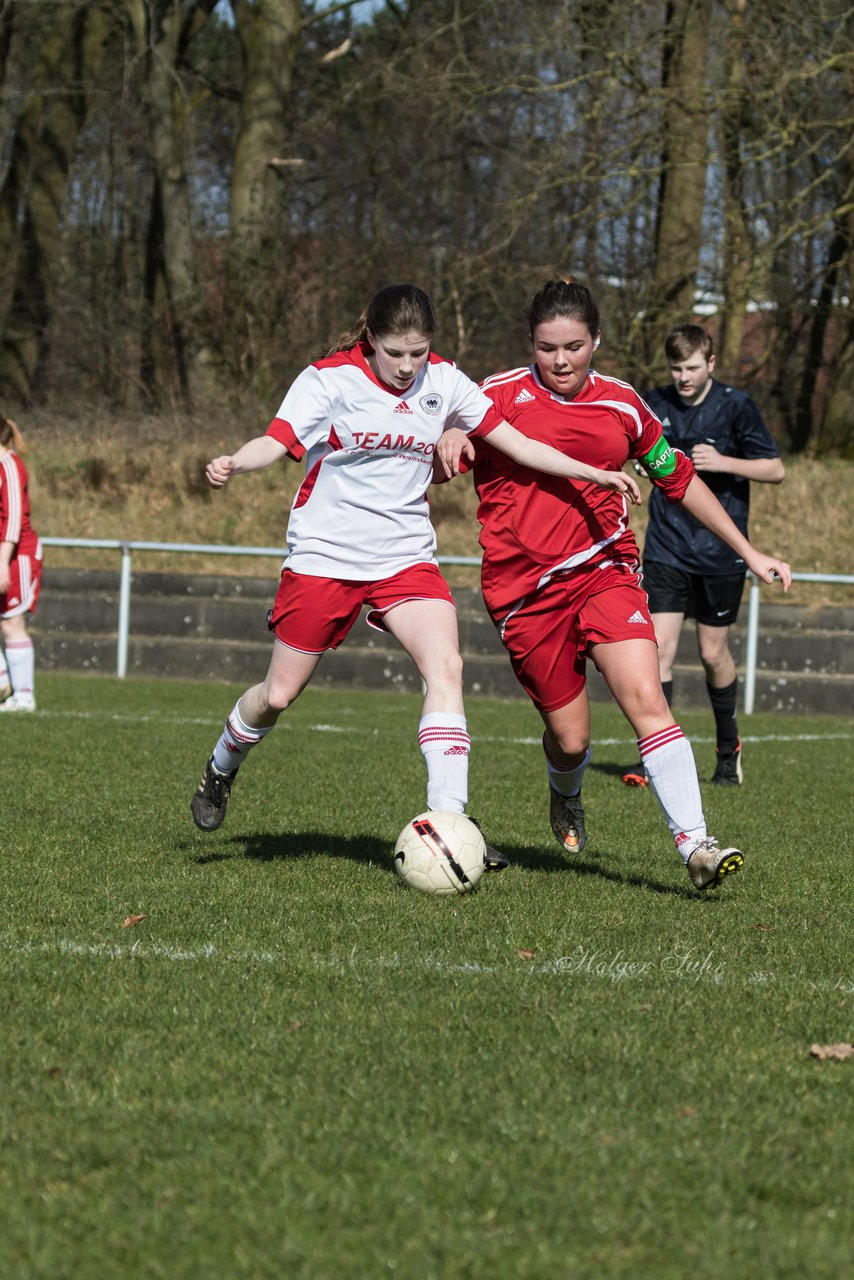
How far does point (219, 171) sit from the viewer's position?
3431cm

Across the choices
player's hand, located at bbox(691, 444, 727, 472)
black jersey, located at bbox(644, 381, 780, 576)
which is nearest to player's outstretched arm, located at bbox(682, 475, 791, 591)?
player's hand, located at bbox(691, 444, 727, 472)

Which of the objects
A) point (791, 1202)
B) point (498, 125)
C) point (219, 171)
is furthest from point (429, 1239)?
point (219, 171)

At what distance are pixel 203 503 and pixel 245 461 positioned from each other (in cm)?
1457

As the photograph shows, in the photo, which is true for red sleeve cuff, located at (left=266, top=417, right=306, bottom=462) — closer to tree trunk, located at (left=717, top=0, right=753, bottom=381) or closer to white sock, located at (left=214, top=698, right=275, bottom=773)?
white sock, located at (left=214, top=698, right=275, bottom=773)

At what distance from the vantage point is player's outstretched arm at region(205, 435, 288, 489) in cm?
511

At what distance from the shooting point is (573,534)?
5773 millimetres

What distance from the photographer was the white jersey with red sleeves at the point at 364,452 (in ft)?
18.1

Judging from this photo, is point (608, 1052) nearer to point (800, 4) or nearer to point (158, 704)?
point (158, 704)

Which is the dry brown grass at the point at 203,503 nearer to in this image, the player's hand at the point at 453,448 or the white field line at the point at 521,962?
the player's hand at the point at 453,448

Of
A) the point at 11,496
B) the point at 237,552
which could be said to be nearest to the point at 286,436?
the point at 11,496

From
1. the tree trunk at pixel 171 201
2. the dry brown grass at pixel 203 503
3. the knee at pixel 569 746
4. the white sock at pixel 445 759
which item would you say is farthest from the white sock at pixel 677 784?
the tree trunk at pixel 171 201

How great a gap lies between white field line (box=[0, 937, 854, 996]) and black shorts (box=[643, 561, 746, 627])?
4.86 metres

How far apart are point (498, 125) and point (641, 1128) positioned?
25774 millimetres

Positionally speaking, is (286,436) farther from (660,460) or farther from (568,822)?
(568,822)
